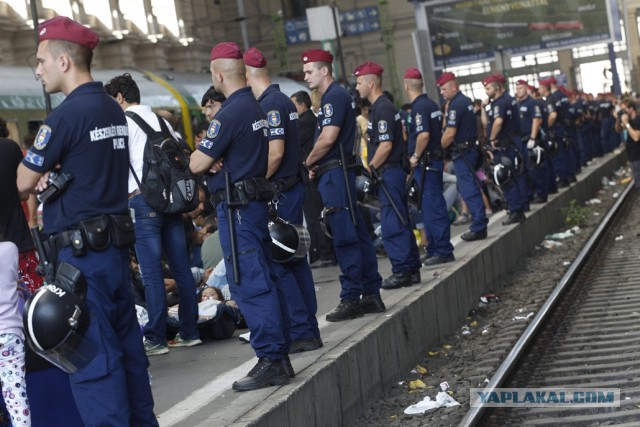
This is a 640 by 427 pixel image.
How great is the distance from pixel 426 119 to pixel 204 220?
262 cm

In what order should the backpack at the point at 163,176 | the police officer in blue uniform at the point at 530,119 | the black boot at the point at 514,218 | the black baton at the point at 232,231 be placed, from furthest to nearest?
1. the police officer in blue uniform at the point at 530,119
2. the black boot at the point at 514,218
3. the backpack at the point at 163,176
4. the black baton at the point at 232,231

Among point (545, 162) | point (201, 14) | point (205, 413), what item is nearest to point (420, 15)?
point (201, 14)

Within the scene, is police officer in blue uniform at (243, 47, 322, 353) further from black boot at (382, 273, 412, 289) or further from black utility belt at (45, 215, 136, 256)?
black boot at (382, 273, 412, 289)

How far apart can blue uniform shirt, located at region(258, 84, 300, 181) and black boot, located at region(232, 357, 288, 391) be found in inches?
60.8

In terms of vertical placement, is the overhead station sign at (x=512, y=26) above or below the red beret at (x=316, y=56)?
above

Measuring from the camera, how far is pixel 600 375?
348 inches

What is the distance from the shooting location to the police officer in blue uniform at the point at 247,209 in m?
7.54

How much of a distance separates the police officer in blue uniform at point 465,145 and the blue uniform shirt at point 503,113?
9.68 feet

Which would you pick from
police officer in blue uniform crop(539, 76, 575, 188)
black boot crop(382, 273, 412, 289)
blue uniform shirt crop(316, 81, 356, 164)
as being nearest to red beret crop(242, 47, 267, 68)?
blue uniform shirt crop(316, 81, 356, 164)

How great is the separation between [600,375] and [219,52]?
3.20 metres

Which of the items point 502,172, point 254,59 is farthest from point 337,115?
point 502,172

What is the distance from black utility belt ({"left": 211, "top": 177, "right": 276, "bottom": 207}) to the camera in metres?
7.61

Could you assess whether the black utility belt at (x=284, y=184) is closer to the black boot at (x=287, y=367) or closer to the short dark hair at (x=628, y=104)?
the black boot at (x=287, y=367)

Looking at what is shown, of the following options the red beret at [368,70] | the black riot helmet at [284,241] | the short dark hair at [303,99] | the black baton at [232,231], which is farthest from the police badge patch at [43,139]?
the short dark hair at [303,99]
